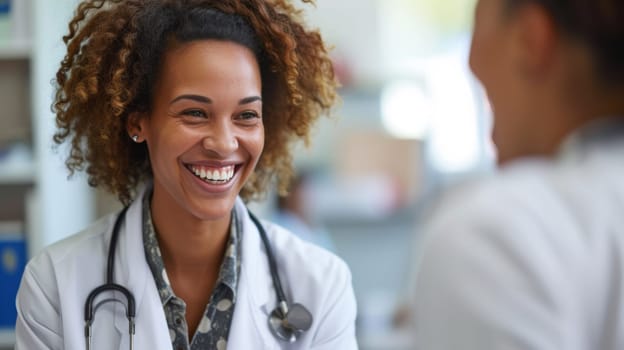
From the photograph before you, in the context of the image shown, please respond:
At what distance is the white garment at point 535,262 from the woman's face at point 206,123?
67cm

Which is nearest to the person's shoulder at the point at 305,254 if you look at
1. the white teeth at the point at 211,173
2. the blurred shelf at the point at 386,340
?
the white teeth at the point at 211,173

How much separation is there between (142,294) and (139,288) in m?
0.01

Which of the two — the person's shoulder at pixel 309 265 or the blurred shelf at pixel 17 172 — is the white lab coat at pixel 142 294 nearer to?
the person's shoulder at pixel 309 265

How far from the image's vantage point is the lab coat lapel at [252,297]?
54.8 inches

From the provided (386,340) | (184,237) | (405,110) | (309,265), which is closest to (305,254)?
(309,265)

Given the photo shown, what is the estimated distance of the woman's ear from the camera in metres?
1.44

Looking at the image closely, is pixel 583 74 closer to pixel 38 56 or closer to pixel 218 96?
pixel 218 96

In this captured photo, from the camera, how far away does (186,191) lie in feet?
4.58

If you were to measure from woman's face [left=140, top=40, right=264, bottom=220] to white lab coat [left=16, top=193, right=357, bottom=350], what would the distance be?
0.14m

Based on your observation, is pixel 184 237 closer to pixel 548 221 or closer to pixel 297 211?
pixel 548 221

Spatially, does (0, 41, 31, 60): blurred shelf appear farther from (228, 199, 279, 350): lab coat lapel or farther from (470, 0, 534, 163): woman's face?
(470, 0, 534, 163): woman's face

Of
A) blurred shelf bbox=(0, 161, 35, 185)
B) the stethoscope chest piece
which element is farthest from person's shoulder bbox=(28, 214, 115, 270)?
blurred shelf bbox=(0, 161, 35, 185)

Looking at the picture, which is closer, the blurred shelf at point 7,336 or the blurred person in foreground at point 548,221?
the blurred person in foreground at point 548,221

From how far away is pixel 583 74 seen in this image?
76 cm
